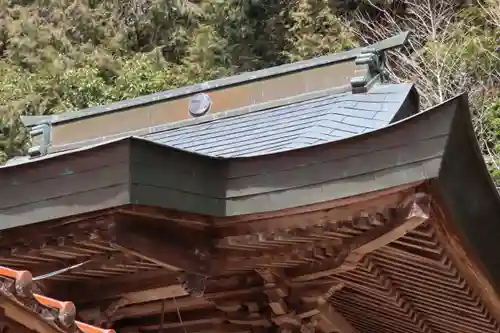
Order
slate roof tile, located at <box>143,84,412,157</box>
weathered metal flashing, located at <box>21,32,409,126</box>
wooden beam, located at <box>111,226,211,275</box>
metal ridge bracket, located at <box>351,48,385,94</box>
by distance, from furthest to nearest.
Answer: weathered metal flashing, located at <box>21,32,409,126</box>, metal ridge bracket, located at <box>351,48,385,94</box>, slate roof tile, located at <box>143,84,412,157</box>, wooden beam, located at <box>111,226,211,275</box>

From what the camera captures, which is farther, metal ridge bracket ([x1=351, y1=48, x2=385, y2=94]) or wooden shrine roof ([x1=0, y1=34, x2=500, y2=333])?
metal ridge bracket ([x1=351, y1=48, x2=385, y2=94])

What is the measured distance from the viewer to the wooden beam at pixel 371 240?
255 cm

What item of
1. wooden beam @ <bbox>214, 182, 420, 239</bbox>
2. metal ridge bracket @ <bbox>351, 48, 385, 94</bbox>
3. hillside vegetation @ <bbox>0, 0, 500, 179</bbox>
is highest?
hillside vegetation @ <bbox>0, 0, 500, 179</bbox>

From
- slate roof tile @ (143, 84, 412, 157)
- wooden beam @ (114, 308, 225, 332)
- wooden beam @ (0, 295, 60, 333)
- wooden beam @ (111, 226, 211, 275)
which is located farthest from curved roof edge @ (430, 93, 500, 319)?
wooden beam @ (0, 295, 60, 333)

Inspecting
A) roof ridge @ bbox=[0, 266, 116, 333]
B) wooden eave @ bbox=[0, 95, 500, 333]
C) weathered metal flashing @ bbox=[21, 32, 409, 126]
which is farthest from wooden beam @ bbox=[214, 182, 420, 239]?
weathered metal flashing @ bbox=[21, 32, 409, 126]

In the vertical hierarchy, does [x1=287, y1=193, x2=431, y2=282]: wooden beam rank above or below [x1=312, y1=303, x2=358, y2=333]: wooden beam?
above

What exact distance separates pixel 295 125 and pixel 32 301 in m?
1.92

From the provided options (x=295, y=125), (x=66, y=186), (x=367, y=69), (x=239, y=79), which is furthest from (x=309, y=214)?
(x=239, y=79)

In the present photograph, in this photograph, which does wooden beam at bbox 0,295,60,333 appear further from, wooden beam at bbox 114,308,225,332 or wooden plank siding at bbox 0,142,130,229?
wooden beam at bbox 114,308,225,332

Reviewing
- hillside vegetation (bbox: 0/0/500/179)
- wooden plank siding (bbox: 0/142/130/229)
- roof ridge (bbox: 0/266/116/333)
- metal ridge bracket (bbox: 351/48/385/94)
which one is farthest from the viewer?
hillside vegetation (bbox: 0/0/500/179)

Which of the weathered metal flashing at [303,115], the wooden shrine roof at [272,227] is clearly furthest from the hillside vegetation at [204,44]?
the wooden shrine roof at [272,227]

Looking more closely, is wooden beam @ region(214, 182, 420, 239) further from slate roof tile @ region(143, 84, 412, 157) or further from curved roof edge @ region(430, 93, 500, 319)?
slate roof tile @ region(143, 84, 412, 157)

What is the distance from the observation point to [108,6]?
16.8 meters

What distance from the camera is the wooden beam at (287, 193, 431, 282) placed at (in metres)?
2.55
